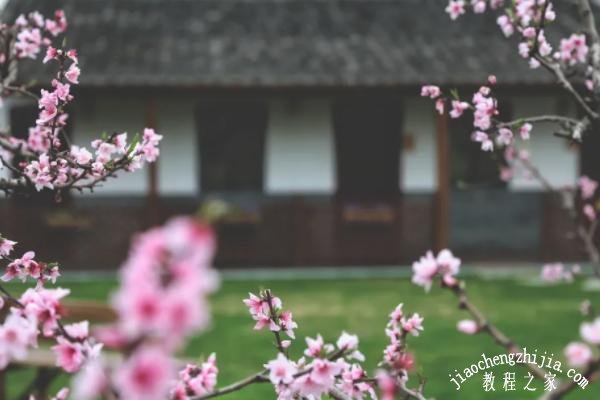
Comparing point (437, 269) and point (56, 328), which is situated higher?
point (437, 269)

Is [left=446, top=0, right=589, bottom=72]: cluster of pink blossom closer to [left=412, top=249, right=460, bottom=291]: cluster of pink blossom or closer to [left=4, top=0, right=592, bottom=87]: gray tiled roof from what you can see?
[left=412, top=249, right=460, bottom=291]: cluster of pink blossom

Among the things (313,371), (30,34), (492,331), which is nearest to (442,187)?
(30,34)

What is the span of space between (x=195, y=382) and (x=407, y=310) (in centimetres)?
796

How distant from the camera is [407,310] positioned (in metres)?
10.7

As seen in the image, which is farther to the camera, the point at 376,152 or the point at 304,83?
the point at 376,152

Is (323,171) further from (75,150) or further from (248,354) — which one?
(75,150)

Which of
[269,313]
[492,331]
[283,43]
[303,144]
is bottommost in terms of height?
[303,144]

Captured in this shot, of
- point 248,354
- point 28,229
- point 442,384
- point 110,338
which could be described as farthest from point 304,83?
point 110,338

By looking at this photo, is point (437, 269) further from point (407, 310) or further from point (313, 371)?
point (407, 310)

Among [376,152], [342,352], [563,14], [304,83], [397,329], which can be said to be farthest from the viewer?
[563,14]

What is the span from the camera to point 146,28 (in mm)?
15180

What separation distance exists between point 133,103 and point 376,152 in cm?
386

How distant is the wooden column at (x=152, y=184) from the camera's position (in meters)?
13.8

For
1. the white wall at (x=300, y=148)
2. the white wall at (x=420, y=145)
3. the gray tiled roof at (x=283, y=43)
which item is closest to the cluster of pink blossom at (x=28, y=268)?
the gray tiled roof at (x=283, y=43)
